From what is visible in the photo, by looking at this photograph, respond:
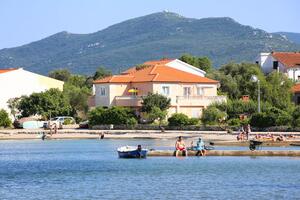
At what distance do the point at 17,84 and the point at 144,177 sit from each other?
72176 mm

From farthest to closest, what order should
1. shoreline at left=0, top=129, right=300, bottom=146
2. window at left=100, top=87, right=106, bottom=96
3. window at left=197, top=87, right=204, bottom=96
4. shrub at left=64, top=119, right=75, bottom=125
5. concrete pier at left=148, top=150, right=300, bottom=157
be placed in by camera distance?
window at left=100, top=87, right=106, bottom=96 < shrub at left=64, top=119, right=75, bottom=125 < window at left=197, top=87, right=204, bottom=96 < shoreline at left=0, top=129, right=300, bottom=146 < concrete pier at left=148, top=150, right=300, bottom=157

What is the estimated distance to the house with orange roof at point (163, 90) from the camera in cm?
10556

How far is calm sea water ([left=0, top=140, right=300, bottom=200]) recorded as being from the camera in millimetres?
42938

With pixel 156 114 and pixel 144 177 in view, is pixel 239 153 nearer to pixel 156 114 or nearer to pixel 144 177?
pixel 144 177

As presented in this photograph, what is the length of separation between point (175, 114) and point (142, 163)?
38.0 meters

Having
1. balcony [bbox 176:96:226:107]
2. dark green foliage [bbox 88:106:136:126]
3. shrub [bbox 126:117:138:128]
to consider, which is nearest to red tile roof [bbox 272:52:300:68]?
balcony [bbox 176:96:226:107]

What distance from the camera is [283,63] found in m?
132

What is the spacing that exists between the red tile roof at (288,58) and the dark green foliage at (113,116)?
37.6 metres

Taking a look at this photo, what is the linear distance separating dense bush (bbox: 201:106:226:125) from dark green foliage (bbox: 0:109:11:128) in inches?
1022

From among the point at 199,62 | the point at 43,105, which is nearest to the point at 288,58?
the point at 199,62

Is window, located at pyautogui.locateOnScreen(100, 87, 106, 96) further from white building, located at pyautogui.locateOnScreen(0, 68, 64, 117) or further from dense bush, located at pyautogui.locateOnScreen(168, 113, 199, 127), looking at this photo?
dense bush, located at pyautogui.locateOnScreen(168, 113, 199, 127)

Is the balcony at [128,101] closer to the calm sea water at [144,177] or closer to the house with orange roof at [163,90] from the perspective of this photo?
the house with orange roof at [163,90]

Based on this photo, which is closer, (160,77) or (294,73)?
(160,77)

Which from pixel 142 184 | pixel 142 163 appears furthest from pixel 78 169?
pixel 142 184
